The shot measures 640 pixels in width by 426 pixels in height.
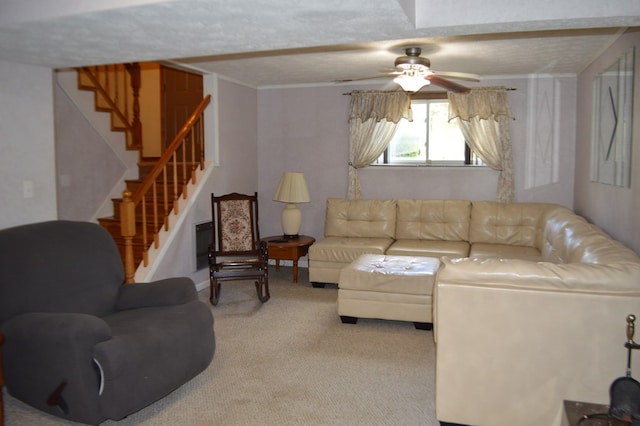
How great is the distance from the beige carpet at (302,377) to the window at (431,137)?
2.52 metres

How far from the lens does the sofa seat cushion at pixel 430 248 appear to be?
5551mm

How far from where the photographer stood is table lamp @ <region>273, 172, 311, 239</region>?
250 inches

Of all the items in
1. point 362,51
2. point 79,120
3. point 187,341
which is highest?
point 362,51

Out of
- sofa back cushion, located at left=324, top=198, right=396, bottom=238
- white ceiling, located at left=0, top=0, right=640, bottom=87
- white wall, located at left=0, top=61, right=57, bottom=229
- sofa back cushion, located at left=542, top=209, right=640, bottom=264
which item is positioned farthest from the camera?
sofa back cushion, located at left=324, top=198, right=396, bottom=238

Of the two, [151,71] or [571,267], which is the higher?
[151,71]

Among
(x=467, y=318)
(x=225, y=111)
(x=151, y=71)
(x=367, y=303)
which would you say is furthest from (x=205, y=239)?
(x=467, y=318)

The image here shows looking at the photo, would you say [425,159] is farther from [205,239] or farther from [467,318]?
[467,318]

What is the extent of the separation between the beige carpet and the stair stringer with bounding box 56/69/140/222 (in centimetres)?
216

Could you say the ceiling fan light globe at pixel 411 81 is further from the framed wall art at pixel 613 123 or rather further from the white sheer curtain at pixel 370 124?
the white sheer curtain at pixel 370 124

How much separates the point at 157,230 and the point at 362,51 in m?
2.56

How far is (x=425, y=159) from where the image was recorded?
22.0ft

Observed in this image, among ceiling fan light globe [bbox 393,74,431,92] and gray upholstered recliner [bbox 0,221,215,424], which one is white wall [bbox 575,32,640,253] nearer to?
ceiling fan light globe [bbox 393,74,431,92]

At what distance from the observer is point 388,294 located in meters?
4.57

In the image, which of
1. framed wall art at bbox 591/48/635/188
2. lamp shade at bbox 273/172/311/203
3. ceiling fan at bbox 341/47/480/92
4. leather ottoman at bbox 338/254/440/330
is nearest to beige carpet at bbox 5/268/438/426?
leather ottoman at bbox 338/254/440/330
